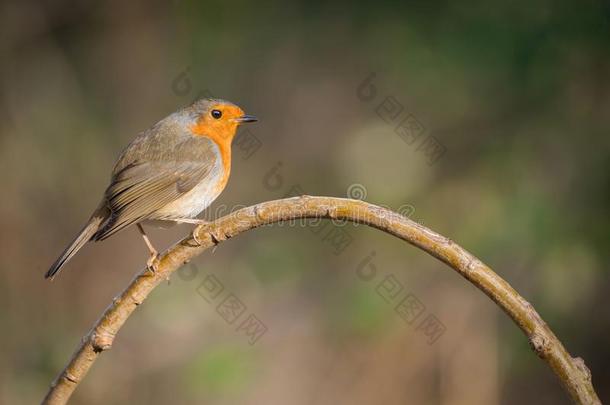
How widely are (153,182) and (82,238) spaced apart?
1.96 ft

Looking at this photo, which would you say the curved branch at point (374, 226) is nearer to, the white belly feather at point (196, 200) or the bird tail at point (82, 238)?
the bird tail at point (82, 238)

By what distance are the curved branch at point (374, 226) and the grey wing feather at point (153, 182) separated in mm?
1066

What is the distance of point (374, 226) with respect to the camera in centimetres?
191

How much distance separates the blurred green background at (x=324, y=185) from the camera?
503 centimetres

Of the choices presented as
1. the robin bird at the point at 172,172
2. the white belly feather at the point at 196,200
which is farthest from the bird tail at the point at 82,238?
the white belly feather at the point at 196,200

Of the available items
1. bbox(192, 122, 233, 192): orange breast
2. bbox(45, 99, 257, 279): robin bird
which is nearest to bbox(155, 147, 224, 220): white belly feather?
bbox(45, 99, 257, 279): robin bird

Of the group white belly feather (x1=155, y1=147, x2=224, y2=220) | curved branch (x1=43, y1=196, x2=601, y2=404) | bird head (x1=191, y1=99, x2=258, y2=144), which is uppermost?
bird head (x1=191, y1=99, x2=258, y2=144)

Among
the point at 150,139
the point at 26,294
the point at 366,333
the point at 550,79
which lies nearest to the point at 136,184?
the point at 150,139

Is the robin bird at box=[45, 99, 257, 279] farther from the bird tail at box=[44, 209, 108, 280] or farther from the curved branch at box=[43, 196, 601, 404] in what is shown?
the curved branch at box=[43, 196, 601, 404]

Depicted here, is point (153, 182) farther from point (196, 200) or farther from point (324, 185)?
point (324, 185)

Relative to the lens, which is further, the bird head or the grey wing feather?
the bird head

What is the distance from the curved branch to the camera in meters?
1.80

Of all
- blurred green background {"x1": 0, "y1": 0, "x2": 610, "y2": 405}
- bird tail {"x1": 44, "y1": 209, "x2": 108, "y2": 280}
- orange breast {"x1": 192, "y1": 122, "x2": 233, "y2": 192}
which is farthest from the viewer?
blurred green background {"x1": 0, "y1": 0, "x2": 610, "y2": 405}

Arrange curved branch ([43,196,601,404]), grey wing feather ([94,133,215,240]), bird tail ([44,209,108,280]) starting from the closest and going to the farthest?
curved branch ([43,196,601,404])
bird tail ([44,209,108,280])
grey wing feather ([94,133,215,240])
